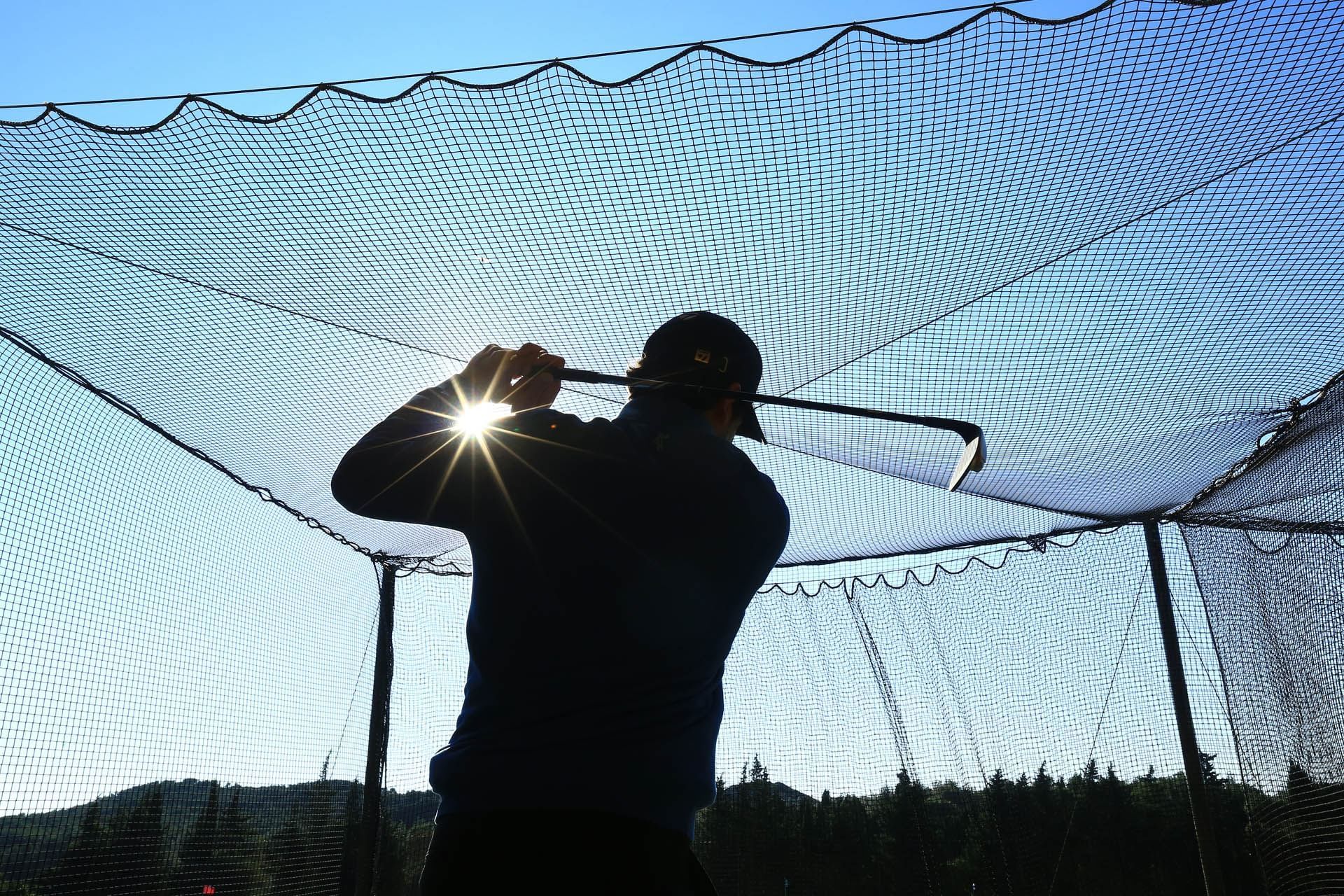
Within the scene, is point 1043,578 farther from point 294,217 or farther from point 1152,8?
point 294,217

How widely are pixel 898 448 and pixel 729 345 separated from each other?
2.87 m

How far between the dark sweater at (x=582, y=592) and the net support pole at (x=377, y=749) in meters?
4.76

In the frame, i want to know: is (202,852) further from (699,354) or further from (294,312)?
(699,354)

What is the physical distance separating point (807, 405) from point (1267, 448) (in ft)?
10.1

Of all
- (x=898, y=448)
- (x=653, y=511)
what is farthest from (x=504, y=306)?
(x=653, y=511)

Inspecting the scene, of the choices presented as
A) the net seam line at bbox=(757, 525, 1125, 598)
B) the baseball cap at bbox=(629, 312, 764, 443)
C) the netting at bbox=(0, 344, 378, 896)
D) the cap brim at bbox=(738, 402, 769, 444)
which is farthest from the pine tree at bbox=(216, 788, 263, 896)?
the baseball cap at bbox=(629, 312, 764, 443)

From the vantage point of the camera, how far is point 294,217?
2.99 meters

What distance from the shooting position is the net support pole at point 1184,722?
4289mm

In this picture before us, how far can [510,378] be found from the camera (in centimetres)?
147

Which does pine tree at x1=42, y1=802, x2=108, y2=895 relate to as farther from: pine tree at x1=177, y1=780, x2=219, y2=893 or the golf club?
the golf club

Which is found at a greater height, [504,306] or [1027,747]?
[504,306]

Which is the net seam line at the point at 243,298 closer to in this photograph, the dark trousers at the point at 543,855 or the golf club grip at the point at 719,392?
the golf club grip at the point at 719,392

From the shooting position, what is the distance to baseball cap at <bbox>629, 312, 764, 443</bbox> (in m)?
1.49

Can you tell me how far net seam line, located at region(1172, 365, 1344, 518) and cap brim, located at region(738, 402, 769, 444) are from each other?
Answer: 2934 mm
